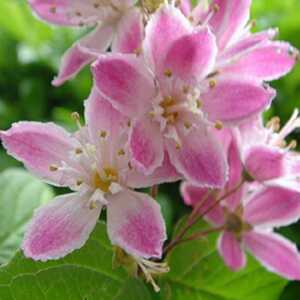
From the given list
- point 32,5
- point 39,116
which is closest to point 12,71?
point 39,116

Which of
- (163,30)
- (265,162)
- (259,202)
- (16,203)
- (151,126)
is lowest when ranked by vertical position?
(16,203)

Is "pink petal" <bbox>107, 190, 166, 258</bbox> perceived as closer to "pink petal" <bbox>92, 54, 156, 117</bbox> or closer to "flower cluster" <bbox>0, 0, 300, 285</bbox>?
"flower cluster" <bbox>0, 0, 300, 285</bbox>

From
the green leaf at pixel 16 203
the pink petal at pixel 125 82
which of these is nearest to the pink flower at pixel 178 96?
the pink petal at pixel 125 82

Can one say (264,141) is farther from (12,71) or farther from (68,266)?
(12,71)

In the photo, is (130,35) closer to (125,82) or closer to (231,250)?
(125,82)

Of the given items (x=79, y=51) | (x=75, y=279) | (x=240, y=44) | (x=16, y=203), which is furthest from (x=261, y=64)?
(x=16, y=203)

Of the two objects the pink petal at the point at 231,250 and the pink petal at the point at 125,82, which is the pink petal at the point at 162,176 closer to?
the pink petal at the point at 125,82

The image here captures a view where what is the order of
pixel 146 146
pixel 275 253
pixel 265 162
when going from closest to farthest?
pixel 146 146, pixel 265 162, pixel 275 253
